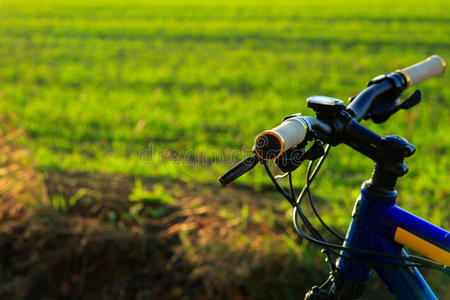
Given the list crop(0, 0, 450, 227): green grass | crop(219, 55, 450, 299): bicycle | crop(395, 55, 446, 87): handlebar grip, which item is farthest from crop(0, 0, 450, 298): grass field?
crop(219, 55, 450, 299): bicycle

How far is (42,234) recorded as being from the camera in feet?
10.5

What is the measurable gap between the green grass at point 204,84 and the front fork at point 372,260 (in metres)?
1.82

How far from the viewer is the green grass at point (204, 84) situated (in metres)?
4.56

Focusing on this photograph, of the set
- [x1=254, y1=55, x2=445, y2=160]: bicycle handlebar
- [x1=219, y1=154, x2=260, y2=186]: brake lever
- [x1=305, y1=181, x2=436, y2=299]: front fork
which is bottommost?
[x1=305, y1=181, x2=436, y2=299]: front fork

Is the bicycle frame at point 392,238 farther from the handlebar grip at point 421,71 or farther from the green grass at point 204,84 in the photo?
the green grass at point 204,84

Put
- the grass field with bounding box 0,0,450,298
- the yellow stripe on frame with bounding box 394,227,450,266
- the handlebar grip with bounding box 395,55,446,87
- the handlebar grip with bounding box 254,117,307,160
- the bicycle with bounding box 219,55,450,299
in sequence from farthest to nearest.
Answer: the grass field with bounding box 0,0,450,298, the handlebar grip with bounding box 395,55,446,87, the yellow stripe on frame with bounding box 394,227,450,266, the bicycle with bounding box 219,55,450,299, the handlebar grip with bounding box 254,117,307,160

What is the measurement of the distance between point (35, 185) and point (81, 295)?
2.86 feet

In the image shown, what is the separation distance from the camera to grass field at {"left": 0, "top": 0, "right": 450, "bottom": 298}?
446cm

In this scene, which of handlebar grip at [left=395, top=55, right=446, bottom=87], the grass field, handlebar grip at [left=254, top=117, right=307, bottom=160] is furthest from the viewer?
the grass field

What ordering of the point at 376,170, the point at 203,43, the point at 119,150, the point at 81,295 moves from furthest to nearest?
the point at 203,43 < the point at 119,150 < the point at 81,295 < the point at 376,170

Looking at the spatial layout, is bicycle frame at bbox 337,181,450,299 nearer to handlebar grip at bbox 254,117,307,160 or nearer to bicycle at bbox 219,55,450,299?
bicycle at bbox 219,55,450,299

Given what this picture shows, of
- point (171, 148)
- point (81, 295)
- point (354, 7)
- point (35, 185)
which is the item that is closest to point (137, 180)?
point (35, 185)

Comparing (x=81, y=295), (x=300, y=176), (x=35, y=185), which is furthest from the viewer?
(x=300, y=176)

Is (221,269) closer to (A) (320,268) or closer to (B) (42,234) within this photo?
(A) (320,268)
